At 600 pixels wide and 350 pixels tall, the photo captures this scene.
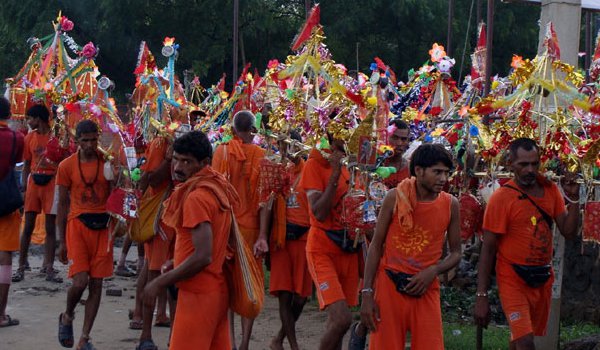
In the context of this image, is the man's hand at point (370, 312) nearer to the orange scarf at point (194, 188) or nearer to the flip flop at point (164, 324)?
the orange scarf at point (194, 188)

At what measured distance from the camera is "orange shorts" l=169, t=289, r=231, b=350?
4805 millimetres

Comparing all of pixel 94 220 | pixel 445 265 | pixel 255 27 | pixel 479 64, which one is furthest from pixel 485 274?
pixel 255 27

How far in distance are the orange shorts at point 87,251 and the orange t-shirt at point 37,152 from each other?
142 inches

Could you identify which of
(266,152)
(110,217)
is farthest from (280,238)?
(110,217)

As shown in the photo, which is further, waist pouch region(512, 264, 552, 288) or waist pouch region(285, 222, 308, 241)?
waist pouch region(285, 222, 308, 241)

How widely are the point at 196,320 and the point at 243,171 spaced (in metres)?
2.78

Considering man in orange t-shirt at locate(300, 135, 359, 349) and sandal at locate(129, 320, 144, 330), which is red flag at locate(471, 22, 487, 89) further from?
sandal at locate(129, 320, 144, 330)

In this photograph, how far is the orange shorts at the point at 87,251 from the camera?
7.13 m

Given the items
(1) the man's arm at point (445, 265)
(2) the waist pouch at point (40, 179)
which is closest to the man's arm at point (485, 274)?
(1) the man's arm at point (445, 265)

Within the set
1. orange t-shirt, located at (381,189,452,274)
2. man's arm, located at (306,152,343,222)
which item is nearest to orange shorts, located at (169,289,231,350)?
orange t-shirt, located at (381,189,452,274)

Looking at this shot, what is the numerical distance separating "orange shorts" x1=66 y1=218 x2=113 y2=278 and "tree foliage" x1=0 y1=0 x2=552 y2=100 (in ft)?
58.5

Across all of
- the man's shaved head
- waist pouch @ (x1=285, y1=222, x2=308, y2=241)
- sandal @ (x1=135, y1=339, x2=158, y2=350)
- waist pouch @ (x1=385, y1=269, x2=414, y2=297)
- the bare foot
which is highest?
the man's shaved head

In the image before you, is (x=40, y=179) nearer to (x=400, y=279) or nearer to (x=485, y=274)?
(x=485, y=274)

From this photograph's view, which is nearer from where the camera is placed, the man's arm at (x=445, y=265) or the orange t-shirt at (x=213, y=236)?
the orange t-shirt at (x=213, y=236)
